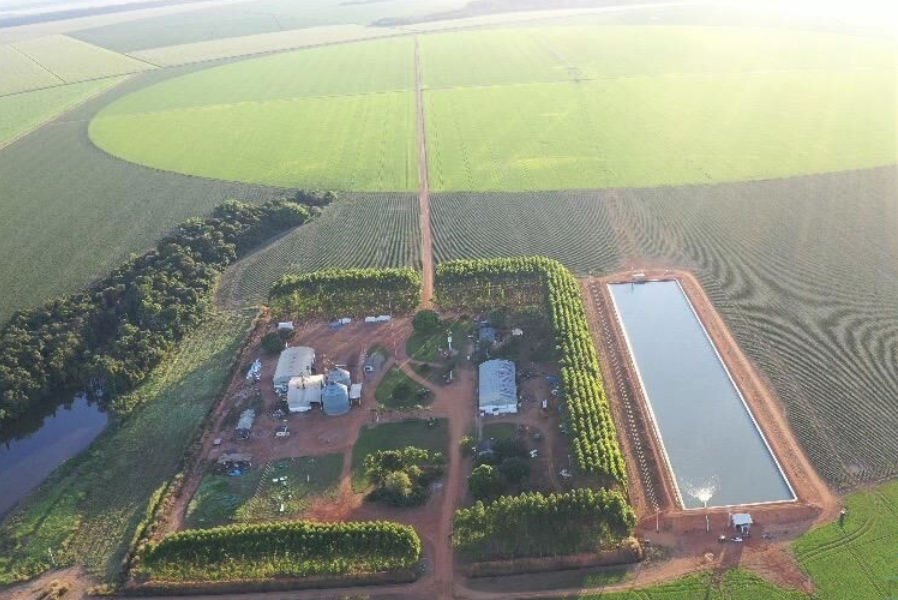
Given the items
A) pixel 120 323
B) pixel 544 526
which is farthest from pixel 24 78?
pixel 544 526

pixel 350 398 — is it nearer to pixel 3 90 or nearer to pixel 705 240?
pixel 705 240

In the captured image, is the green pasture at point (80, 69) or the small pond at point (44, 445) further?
the green pasture at point (80, 69)

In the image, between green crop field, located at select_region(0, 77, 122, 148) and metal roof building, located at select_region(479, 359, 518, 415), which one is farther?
green crop field, located at select_region(0, 77, 122, 148)

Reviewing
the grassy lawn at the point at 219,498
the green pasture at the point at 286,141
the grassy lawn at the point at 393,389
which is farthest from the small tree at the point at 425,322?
the green pasture at the point at 286,141

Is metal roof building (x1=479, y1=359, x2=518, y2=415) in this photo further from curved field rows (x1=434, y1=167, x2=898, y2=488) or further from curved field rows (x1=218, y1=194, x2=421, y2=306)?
curved field rows (x1=218, y1=194, x2=421, y2=306)

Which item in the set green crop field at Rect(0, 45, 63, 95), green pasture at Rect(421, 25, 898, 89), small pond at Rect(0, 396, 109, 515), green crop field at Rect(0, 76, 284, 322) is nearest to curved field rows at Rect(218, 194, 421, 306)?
green crop field at Rect(0, 76, 284, 322)

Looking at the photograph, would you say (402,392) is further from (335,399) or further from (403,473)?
(403,473)

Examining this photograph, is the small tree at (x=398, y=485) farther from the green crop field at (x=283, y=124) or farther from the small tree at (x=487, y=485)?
the green crop field at (x=283, y=124)
